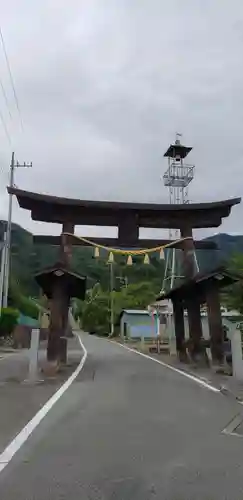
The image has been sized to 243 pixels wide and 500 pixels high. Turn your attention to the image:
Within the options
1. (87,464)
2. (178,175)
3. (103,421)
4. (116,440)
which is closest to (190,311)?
(178,175)

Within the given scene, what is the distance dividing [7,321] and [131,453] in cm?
3051

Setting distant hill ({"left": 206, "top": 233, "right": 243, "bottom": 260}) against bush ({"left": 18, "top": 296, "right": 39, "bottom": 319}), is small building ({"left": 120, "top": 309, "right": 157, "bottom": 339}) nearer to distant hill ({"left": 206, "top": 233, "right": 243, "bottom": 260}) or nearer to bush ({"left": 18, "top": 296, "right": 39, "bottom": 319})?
bush ({"left": 18, "top": 296, "right": 39, "bottom": 319})

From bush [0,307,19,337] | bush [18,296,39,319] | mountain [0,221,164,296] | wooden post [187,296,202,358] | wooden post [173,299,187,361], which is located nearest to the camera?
wooden post [187,296,202,358]

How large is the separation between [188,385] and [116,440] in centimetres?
703

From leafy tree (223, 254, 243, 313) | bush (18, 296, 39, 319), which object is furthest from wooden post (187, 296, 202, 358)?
bush (18, 296, 39, 319)

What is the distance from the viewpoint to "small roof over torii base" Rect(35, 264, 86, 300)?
17250 millimetres

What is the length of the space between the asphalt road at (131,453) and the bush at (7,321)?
81.8ft

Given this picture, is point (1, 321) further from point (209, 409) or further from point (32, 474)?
point (32, 474)

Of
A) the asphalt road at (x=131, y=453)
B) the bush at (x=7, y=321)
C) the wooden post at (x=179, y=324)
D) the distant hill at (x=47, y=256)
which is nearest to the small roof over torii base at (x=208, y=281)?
the distant hill at (x=47, y=256)

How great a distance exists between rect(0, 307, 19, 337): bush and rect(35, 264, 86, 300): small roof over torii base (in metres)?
16.4

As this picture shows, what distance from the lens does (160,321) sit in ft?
170

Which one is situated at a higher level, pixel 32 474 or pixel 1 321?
pixel 1 321

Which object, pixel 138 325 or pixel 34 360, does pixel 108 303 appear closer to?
pixel 138 325

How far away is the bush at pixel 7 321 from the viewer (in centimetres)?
3539
